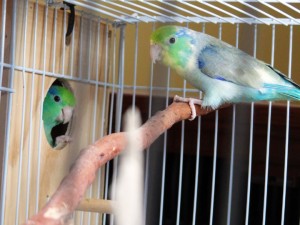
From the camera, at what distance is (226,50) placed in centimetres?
89

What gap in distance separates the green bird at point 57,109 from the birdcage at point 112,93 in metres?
0.01

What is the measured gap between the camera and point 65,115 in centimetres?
108

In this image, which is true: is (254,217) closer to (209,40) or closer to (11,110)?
(209,40)

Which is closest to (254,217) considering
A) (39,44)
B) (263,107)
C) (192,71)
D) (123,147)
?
(263,107)

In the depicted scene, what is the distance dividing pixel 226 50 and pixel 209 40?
68 mm

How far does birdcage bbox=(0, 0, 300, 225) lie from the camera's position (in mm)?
913

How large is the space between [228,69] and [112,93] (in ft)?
0.90

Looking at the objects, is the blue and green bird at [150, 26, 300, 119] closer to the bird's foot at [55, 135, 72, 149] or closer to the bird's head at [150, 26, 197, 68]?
the bird's head at [150, 26, 197, 68]

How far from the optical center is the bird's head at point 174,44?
0.90 meters

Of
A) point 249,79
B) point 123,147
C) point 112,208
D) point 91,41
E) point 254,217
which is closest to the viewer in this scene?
point 123,147

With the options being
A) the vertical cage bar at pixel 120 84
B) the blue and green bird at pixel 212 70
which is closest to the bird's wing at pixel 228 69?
the blue and green bird at pixel 212 70

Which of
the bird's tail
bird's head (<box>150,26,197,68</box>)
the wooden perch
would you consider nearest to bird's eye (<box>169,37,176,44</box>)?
bird's head (<box>150,26,197,68</box>)

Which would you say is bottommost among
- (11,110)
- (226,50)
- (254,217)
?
(254,217)

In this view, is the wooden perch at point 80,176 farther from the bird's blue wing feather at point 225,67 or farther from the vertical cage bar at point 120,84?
the vertical cage bar at point 120,84
